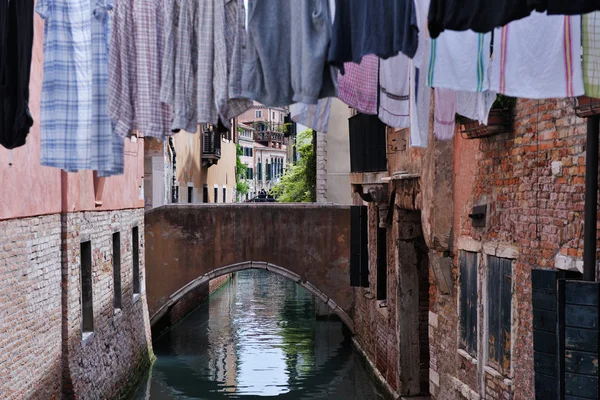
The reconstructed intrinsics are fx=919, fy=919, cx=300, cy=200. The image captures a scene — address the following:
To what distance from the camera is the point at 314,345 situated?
19.5m

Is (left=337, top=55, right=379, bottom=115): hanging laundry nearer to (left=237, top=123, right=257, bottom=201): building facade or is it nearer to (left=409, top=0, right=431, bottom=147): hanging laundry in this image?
(left=409, top=0, right=431, bottom=147): hanging laundry

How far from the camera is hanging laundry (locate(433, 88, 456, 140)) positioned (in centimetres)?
652

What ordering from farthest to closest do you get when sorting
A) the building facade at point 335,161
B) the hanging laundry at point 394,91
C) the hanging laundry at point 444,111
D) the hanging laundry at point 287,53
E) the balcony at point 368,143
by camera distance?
the building facade at point 335,161
the balcony at point 368,143
the hanging laundry at point 444,111
the hanging laundry at point 394,91
the hanging laundry at point 287,53

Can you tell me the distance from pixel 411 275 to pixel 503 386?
558 centimetres

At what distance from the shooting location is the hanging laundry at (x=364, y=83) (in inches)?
229

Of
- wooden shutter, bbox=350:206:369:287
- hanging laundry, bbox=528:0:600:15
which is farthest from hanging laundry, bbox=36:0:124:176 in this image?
wooden shutter, bbox=350:206:369:287

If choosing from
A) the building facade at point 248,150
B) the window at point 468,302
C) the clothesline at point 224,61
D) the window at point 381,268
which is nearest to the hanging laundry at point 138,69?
the clothesline at point 224,61

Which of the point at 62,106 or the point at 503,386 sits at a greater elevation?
the point at 62,106

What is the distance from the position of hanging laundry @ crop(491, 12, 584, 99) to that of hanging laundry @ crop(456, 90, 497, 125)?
2.18ft

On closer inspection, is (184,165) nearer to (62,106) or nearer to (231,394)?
(231,394)

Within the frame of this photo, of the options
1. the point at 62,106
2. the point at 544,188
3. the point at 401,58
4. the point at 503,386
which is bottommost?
the point at 503,386

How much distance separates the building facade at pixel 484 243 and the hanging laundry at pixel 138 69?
2.84m

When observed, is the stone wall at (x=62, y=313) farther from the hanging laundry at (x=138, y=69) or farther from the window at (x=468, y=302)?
the window at (x=468, y=302)

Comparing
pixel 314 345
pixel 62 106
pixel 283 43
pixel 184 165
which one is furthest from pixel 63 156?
pixel 184 165
